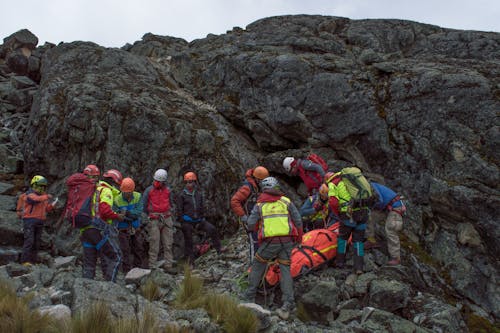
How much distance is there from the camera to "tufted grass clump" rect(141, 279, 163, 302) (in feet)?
24.9

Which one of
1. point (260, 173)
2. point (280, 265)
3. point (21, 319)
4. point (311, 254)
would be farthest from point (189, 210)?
point (21, 319)

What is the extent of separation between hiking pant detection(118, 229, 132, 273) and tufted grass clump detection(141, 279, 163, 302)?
110 inches

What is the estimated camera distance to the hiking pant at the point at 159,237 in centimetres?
1102

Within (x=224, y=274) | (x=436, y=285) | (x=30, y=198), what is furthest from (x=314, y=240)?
(x=30, y=198)

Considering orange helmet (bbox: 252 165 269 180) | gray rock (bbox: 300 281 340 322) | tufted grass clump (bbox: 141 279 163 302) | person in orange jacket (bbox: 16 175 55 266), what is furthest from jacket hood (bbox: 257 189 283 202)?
person in orange jacket (bbox: 16 175 55 266)

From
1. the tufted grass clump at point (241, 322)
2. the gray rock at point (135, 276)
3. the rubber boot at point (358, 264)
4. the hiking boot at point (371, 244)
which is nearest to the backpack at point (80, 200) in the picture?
the gray rock at point (135, 276)

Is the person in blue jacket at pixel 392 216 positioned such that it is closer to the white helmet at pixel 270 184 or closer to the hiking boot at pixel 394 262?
the hiking boot at pixel 394 262

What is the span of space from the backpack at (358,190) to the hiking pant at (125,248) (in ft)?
20.8

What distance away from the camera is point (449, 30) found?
2080 centimetres

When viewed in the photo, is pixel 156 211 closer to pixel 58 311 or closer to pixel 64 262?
pixel 64 262

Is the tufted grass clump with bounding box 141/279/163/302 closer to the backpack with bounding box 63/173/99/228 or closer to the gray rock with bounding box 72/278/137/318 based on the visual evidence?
the gray rock with bounding box 72/278/137/318

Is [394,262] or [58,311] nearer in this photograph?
[58,311]

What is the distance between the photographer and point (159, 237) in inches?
439

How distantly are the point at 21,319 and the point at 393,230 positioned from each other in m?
8.28
